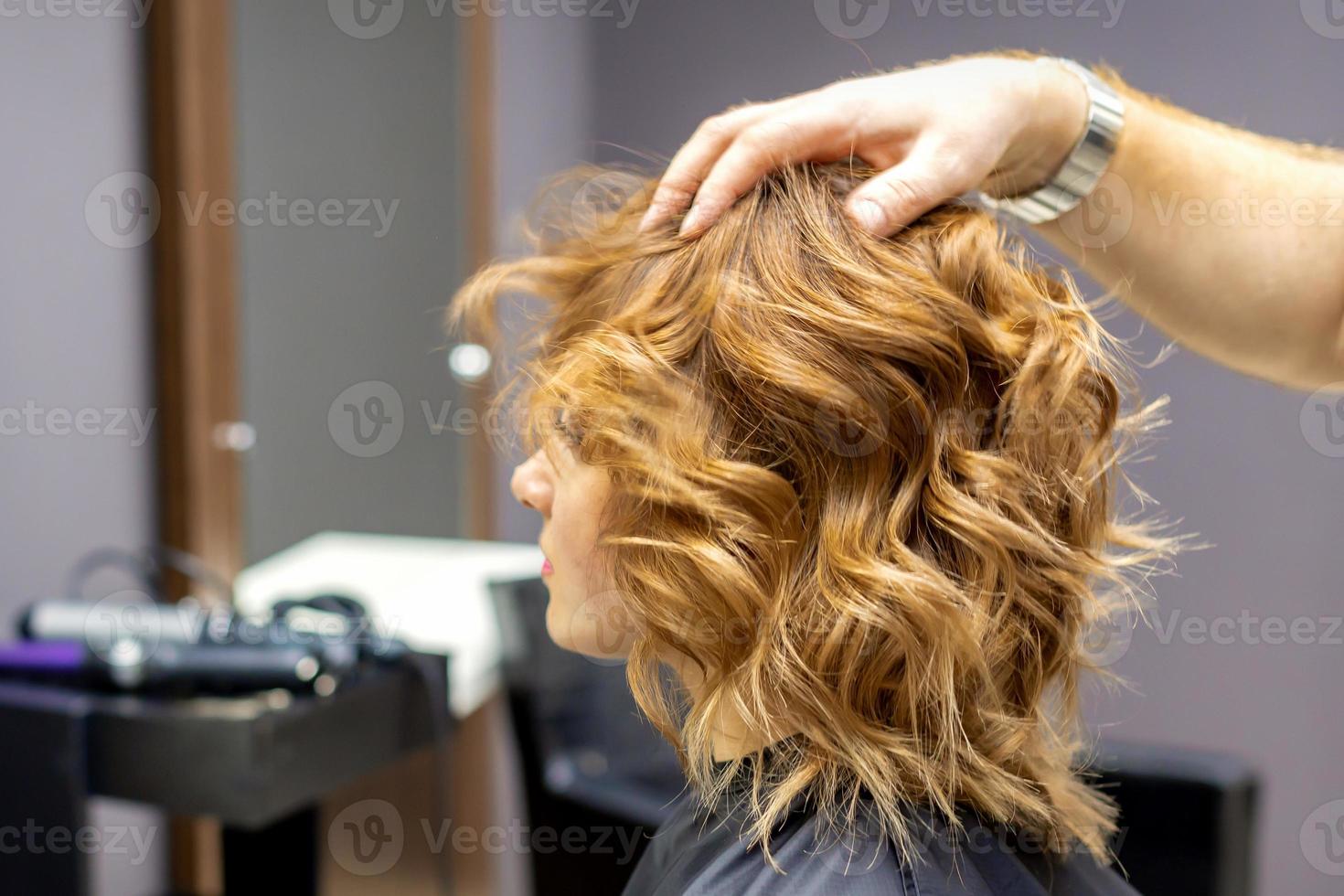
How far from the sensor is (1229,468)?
2428 mm

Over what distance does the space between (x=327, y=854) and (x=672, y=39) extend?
6.91ft

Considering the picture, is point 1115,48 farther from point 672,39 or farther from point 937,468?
point 937,468

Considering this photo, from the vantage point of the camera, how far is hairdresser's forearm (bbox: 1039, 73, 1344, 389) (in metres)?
0.93

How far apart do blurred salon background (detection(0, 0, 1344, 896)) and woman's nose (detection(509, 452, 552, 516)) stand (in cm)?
13

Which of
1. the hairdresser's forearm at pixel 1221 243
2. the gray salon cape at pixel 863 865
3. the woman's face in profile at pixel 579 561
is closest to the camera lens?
the gray salon cape at pixel 863 865

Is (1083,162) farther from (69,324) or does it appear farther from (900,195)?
(69,324)

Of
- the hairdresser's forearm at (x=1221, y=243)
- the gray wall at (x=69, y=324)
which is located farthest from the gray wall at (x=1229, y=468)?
the hairdresser's forearm at (x=1221, y=243)

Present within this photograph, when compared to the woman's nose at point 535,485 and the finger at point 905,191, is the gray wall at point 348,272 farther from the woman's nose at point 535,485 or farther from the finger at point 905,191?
the finger at point 905,191

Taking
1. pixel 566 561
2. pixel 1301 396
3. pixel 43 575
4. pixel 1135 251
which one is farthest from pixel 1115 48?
pixel 43 575

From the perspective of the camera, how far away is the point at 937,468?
2.37 feet

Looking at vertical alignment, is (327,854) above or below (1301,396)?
below

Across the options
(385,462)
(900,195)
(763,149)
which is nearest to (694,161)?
(763,149)

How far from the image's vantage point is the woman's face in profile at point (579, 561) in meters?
0.81

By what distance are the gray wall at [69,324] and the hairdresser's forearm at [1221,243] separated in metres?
1.41
